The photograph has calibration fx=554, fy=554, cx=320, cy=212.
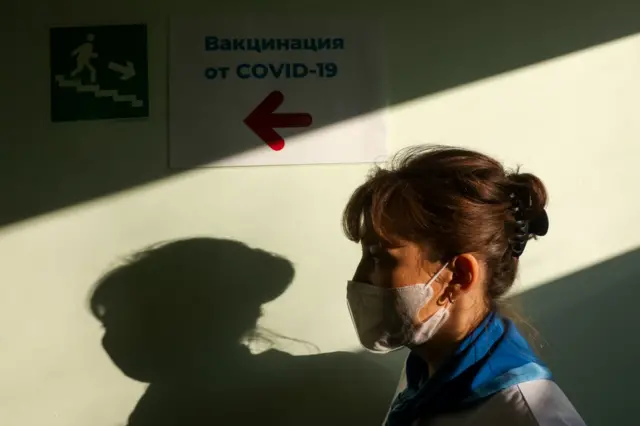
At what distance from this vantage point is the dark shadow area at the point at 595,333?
1.23m

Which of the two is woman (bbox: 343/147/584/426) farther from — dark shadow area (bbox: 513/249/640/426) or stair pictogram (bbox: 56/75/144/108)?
stair pictogram (bbox: 56/75/144/108)

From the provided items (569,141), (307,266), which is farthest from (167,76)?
(569,141)

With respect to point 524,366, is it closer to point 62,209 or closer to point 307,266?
point 307,266

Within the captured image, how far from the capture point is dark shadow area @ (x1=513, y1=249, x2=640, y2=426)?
1.23 m

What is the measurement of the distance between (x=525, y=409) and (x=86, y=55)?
1.07 m

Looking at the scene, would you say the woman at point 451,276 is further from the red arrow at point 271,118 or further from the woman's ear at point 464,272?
the red arrow at point 271,118

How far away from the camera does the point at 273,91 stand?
1184mm

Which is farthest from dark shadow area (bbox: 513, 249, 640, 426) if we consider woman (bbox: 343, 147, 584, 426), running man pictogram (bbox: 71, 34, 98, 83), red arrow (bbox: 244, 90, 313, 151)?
running man pictogram (bbox: 71, 34, 98, 83)

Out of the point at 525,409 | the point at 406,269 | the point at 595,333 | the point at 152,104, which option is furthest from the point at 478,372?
the point at 152,104

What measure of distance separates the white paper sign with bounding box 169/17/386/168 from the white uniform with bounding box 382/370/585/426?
1.86 ft

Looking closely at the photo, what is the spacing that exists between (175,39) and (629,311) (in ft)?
3.83

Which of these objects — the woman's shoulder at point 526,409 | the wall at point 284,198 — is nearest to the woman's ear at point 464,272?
the woman's shoulder at point 526,409

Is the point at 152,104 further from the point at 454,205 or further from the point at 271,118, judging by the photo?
the point at 454,205

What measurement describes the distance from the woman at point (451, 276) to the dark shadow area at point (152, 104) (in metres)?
0.34
